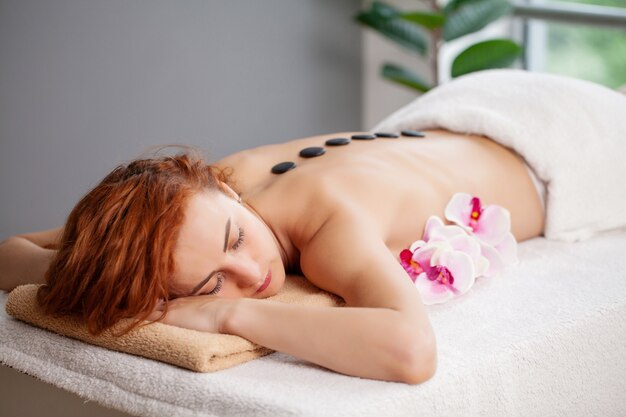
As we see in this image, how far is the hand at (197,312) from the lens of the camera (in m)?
1.27

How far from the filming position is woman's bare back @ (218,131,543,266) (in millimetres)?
1559

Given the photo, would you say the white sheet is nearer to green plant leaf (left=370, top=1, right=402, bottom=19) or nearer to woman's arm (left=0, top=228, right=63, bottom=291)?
woman's arm (left=0, top=228, right=63, bottom=291)

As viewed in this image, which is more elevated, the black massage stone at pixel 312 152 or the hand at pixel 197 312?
the black massage stone at pixel 312 152

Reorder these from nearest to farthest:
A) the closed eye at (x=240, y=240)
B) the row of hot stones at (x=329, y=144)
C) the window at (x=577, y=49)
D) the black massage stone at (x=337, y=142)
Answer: the closed eye at (x=240, y=240) < the row of hot stones at (x=329, y=144) < the black massage stone at (x=337, y=142) < the window at (x=577, y=49)

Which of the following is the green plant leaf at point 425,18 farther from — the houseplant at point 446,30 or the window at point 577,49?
the window at point 577,49

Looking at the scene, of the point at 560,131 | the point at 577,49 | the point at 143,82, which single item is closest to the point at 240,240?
the point at 560,131

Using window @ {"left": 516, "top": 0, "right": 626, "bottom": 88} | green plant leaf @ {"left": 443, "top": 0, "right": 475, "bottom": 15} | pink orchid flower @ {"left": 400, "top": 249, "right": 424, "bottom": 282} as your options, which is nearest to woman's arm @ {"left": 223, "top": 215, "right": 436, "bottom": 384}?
pink orchid flower @ {"left": 400, "top": 249, "right": 424, "bottom": 282}

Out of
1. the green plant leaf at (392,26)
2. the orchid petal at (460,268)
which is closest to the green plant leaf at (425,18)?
the green plant leaf at (392,26)

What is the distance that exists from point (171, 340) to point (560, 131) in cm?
124

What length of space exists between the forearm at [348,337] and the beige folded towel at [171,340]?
4 cm

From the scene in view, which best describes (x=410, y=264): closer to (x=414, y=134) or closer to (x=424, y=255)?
(x=424, y=255)

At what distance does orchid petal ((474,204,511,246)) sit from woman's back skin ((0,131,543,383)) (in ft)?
0.31

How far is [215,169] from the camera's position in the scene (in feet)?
5.58

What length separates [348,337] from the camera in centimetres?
118
